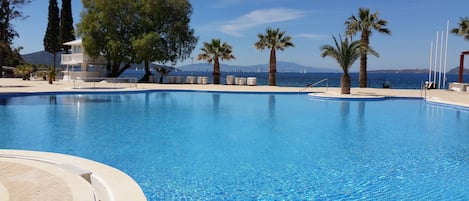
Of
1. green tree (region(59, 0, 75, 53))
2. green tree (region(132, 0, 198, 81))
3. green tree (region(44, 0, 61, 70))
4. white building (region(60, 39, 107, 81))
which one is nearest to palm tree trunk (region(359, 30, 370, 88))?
green tree (region(132, 0, 198, 81))

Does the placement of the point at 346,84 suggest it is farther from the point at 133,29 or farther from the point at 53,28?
the point at 53,28

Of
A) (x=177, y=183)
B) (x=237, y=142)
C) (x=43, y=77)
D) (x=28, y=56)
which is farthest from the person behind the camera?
(x=28, y=56)

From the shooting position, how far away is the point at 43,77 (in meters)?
34.7

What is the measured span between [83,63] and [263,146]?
2855 centimetres

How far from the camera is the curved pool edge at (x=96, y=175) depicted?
4.74 meters

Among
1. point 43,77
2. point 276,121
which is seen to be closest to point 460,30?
point 276,121

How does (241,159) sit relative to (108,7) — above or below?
below

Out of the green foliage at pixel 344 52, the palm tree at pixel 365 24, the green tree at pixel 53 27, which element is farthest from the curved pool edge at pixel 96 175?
the green tree at pixel 53 27

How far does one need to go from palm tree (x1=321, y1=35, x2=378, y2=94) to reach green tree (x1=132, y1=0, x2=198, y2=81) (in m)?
14.7

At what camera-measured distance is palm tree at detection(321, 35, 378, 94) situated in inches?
848

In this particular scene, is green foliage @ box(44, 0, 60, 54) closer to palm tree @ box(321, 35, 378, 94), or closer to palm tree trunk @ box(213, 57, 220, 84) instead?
palm tree trunk @ box(213, 57, 220, 84)

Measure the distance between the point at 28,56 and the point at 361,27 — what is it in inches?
2193

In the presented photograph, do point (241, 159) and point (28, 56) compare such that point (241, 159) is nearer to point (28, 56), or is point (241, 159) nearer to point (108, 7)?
point (108, 7)

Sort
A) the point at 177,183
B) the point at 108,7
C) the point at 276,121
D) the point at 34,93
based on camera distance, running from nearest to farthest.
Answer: the point at 177,183
the point at 276,121
the point at 34,93
the point at 108,7
